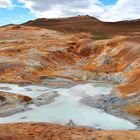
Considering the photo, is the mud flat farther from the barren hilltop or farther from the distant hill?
the distant hill

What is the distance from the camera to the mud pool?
27656 millimetres

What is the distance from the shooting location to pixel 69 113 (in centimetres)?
3009

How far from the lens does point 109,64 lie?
54469 mm

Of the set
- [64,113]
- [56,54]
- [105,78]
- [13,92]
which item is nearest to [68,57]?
[56,54]

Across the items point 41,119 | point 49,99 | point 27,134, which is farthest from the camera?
point 49,99

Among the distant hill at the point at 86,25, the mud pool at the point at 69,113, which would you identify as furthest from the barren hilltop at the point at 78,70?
the distant hill at the point at 86,25

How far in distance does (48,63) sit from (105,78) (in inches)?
414

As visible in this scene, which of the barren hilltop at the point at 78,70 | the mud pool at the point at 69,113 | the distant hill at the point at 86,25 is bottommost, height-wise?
the mud pool at the point at 69,113

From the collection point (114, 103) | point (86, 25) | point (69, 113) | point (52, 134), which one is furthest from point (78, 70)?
point (86, 25)

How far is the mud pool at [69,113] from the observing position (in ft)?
90.7

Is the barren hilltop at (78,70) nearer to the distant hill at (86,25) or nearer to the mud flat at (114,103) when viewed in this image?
the mud flat at (114,103)

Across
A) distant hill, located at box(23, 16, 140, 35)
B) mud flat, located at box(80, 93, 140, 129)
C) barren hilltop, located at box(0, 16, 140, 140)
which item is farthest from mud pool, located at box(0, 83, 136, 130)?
distant hill, located at box(23, 16, 140, 35)

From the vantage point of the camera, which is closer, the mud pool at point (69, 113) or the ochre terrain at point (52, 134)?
the ochre terrain at point (52, 134)

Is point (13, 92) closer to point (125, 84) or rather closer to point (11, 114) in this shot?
point (11, 114)
